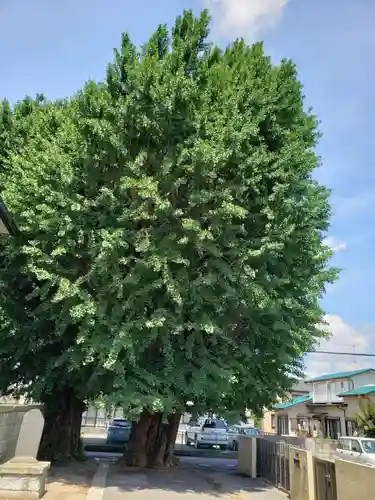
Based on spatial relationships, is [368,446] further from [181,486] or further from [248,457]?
[181,486]

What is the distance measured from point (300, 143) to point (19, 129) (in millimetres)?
9251

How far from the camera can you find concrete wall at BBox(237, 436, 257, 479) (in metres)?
13.3

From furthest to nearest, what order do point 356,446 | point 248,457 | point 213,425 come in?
point 213,425 → point 356,446 → point 248,457

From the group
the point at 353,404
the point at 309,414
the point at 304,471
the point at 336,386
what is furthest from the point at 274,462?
the point at 309,414

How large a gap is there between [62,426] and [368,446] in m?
11.7

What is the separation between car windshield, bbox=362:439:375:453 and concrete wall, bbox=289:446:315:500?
Result: 8.51 m

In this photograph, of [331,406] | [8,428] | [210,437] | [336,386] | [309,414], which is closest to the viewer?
[8,428]

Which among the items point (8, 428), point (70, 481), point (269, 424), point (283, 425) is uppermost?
point (269, 424)

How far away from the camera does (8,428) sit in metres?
10.6

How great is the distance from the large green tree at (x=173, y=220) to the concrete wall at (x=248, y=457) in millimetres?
2384

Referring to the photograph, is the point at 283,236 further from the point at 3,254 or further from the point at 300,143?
the point at 3,254

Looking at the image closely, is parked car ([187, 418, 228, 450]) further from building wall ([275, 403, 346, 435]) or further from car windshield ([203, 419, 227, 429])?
building wall ([275, 403, 346, 435])

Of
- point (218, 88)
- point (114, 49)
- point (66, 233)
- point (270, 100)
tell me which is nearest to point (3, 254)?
point (66, 233)

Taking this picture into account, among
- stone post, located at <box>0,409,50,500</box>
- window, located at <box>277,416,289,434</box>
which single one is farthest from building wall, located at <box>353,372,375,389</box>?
stone post, located at <box>0,409,50,500</box>
